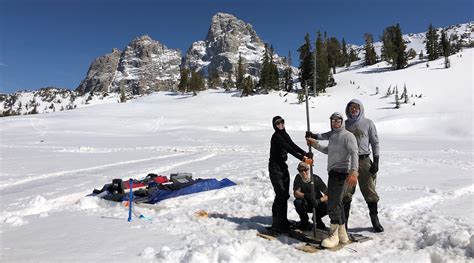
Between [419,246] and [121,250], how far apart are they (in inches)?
176

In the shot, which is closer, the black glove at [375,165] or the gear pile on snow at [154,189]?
the black glove at [375,165]

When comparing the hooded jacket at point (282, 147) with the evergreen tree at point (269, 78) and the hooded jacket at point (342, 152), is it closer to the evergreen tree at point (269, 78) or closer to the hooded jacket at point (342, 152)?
the hooded jacket at point (342, 152)

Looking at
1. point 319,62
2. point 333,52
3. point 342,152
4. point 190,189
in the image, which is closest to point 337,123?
point 342,152

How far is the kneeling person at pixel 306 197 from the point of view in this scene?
268 inches

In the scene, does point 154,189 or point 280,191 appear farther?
point 154,189

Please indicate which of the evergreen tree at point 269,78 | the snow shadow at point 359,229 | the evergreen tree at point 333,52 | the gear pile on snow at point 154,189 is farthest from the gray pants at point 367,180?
the evergreen tree at point 333,52

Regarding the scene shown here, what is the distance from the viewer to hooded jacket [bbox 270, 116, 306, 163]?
6.70 m

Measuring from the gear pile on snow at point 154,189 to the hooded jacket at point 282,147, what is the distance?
368cm

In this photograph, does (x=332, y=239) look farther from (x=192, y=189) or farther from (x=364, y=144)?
(x=192, y=189)

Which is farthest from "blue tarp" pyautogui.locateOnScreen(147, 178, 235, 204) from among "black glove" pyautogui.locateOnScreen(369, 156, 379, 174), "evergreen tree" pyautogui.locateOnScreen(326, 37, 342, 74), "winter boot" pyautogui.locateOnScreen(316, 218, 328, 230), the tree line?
"evergreen tree" pyautogui.locateOnScreen(326, 37, 342, 74)

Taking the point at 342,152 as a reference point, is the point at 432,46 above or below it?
above

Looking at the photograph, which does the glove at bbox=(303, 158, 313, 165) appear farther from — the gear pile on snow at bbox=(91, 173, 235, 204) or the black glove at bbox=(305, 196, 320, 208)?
the gear pile on snow at bbox=(91, 173, 235, 204)

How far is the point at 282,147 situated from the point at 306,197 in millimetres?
967

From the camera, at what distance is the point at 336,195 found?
606cm
